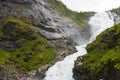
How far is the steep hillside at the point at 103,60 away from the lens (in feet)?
146

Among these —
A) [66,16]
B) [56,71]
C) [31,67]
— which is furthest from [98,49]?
[66,16]

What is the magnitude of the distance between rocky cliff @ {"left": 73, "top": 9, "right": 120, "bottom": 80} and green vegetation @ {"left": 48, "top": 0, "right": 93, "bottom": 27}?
50956mm

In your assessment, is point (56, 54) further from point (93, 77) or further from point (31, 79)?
point (93, 77)

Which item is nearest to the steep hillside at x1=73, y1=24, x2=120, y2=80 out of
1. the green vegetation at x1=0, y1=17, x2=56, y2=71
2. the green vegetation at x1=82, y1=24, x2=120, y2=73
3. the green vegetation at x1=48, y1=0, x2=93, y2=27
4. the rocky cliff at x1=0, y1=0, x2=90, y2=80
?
the green vegetation at x1=82, y1=24, x2=120, y2=73

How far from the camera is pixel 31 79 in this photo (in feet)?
220

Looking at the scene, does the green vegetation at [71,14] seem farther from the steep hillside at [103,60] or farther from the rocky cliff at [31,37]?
the steep hillside at [103,60]

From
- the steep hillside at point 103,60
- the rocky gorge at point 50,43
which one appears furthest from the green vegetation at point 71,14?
the steep hillside at point 103,60

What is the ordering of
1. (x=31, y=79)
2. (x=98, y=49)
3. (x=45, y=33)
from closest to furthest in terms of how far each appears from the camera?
1. (x=98, y=49)
2. (x=31, y=79)
3. (x=45, y=33)

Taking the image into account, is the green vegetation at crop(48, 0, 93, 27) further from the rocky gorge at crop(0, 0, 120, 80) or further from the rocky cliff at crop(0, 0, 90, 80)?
the rocky cliff at crop(0, 0, 90, 80)

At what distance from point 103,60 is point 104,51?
546cm

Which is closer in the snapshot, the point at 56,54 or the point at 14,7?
the point at 56,54

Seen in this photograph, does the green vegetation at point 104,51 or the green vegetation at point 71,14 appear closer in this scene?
the green vegetation at point 104,51

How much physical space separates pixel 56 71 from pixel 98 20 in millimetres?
46666

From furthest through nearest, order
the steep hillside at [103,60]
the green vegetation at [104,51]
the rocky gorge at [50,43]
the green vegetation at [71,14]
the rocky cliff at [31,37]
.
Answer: the green vegetation at [71,14]
the rocky cliff at [31,37]
the rocky gorge at [50,43]
the green vegetation at [104,51]
the steep hillside at [103,60]
